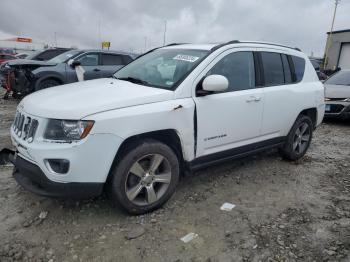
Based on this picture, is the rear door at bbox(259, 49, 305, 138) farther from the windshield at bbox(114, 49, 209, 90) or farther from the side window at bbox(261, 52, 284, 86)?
the windshield at bbox(114, 49, 209, 90)

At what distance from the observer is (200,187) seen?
414 cm

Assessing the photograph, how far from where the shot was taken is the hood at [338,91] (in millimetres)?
8359

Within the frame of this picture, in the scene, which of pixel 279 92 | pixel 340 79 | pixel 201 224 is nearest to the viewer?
pixel 201 224

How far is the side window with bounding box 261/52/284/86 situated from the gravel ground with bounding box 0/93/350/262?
135cm

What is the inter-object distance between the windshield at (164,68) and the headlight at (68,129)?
3.42ft

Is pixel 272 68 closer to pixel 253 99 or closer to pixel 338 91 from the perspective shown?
pixel 253 99

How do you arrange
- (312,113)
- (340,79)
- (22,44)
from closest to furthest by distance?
(312,113) → (340,79) → (22,44)

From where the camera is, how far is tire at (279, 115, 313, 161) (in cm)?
505

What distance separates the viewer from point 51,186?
286 cm

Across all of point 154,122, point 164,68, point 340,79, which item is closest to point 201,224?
point 154,122

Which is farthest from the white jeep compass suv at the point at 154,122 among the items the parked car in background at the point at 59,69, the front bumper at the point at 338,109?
the parked car in background at the point at 59,69

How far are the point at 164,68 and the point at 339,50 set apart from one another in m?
33.3

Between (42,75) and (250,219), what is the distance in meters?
7.62

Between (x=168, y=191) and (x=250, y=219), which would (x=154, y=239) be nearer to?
(x=168, y=191)
